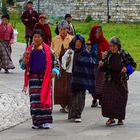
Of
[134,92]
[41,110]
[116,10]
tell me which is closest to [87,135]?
[41,110]

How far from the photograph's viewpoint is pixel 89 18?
41.9 meters

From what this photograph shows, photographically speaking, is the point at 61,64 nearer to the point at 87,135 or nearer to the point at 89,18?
the point at 87,135

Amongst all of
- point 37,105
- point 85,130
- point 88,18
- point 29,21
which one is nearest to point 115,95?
point 85,130

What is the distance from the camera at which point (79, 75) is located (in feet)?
36.8

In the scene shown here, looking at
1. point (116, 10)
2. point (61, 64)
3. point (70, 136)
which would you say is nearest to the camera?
point (70, 136)

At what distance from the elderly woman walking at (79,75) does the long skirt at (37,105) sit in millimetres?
794

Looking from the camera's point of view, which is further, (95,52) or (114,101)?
(95,52)

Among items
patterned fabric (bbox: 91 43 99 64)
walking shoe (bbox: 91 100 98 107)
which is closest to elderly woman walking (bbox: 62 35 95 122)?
patterned fabric (bbox: 91 43 99 64)

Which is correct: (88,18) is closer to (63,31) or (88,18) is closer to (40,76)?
(63,31)

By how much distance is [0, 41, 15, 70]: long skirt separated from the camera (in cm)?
1781

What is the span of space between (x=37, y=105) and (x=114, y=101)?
1.22 m

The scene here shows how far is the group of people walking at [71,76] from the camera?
10.4 m

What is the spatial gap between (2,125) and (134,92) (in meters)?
4.53

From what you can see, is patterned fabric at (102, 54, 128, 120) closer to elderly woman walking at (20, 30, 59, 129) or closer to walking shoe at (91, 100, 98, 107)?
elderly woman walking at (20, 30, 59, 129)
